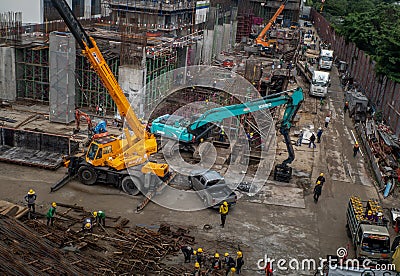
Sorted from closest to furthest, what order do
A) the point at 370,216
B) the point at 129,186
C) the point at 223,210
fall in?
the point at 370,216 → the point at 223,210 → the point at 129,186

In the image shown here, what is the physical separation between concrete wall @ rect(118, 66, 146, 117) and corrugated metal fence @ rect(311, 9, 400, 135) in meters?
17.3

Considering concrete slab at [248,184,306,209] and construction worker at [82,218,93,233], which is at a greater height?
construction worker at [82,218,93,233]

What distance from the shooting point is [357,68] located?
51625 mm

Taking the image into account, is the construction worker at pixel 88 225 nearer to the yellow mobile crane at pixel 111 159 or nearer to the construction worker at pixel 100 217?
the construction worker at pixel 100 217

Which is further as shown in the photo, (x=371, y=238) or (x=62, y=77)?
(x=62, y=77)

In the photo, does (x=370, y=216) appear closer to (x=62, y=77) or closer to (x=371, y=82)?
(x=62, y=77)

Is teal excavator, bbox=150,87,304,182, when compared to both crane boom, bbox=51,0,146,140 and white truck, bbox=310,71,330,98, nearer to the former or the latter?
crane boom, bbox=51,0,146,140

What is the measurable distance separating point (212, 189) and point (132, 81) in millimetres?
10652

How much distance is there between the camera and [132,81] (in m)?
28.7

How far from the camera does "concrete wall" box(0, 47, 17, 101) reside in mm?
30609

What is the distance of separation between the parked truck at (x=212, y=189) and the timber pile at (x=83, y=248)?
97.2 inches

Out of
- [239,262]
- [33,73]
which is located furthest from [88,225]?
[33,73]

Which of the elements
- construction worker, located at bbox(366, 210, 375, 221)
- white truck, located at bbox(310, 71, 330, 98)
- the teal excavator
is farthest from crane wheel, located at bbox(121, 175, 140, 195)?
white truck, located at bbox(310, 71, 330, 98)

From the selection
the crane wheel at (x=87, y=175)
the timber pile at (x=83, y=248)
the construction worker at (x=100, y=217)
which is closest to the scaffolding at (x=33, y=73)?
the crane wheel at (x=87, y=175)
